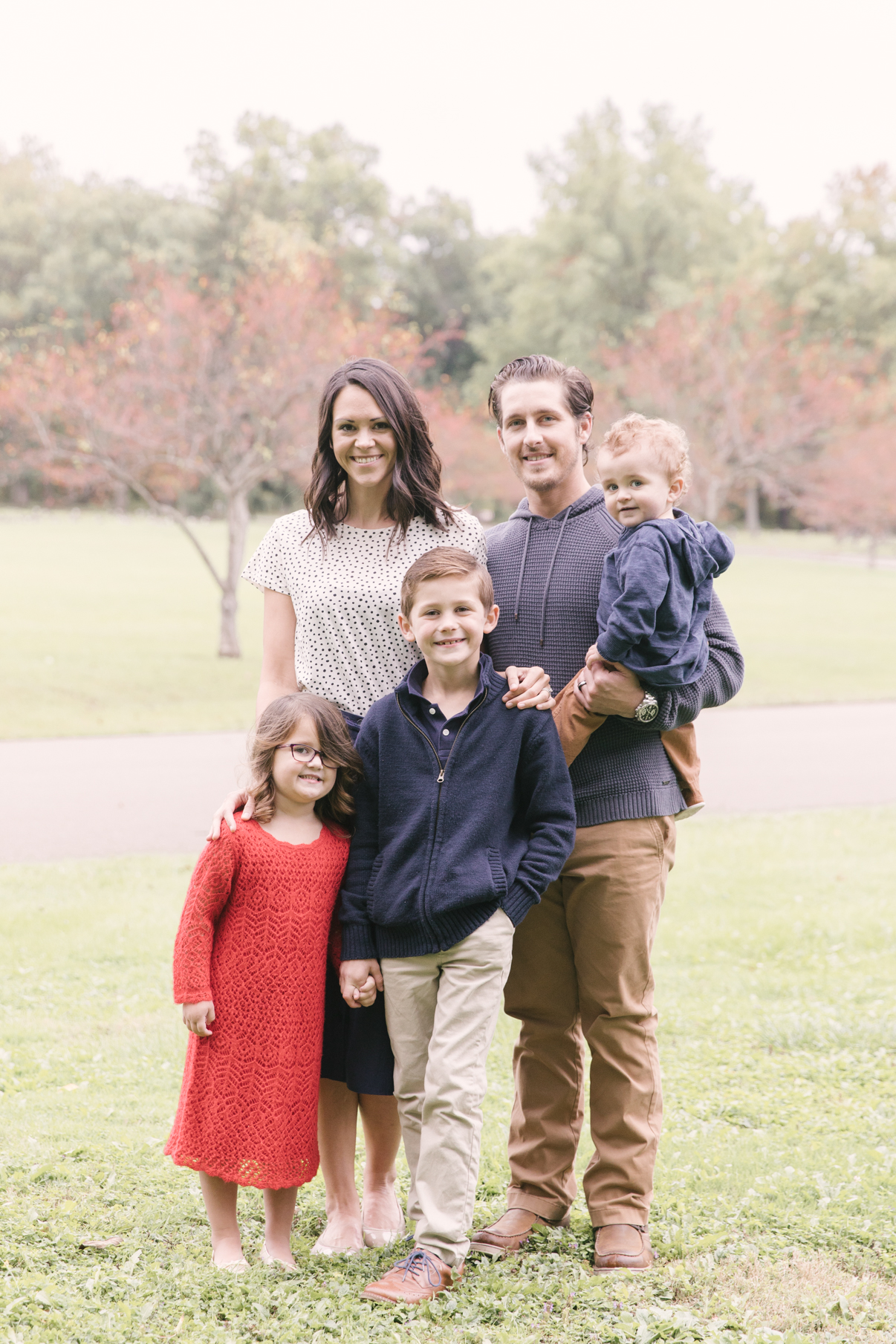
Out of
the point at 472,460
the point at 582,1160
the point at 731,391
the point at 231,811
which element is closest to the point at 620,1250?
the point at 582,1160

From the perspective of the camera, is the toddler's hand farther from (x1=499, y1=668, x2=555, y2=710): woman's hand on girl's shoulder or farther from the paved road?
the paved road

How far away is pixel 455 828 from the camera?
2.73 metres

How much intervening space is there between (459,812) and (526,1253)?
3.77 ft

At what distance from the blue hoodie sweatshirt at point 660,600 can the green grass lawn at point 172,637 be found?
854cm

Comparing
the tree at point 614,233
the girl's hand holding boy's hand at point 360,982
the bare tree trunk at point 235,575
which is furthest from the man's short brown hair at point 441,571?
the tree at point 614,233

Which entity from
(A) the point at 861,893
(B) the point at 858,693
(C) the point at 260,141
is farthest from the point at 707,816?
(C) the point at 260,141

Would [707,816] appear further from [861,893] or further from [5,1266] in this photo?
[5,1266]

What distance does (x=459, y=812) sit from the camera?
2738 millimetres

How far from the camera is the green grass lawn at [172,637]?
41.1 feet

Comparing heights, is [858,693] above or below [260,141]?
below

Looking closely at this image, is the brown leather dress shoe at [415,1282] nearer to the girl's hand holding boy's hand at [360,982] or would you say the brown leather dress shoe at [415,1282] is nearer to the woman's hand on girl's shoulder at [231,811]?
the girl's hand holding boy's hand at [360,982]

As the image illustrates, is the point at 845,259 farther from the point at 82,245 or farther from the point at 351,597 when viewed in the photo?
the point at 351,597

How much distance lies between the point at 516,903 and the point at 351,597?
84cm

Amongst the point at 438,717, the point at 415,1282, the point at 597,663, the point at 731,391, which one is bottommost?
the point at 415,1282
